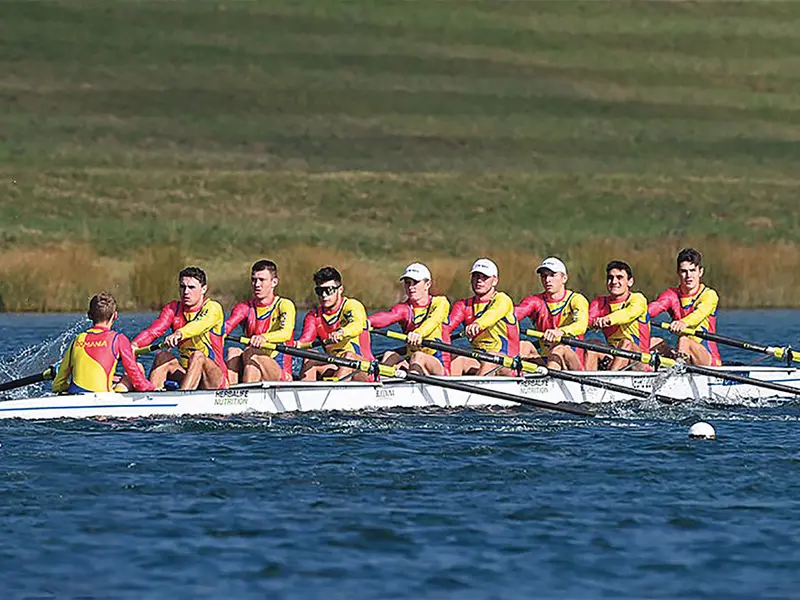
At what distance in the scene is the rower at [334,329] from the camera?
18.8 meters

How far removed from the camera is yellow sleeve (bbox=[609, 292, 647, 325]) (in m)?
20.1

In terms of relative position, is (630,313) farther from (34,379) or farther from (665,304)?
(34,379)

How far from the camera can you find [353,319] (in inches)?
744

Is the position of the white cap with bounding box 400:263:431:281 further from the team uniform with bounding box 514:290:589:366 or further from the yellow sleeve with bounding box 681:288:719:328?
the yellow sleeve with bounding box 681:288:719:328

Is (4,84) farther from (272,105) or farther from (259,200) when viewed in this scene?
(259,200)

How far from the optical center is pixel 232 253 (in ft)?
133

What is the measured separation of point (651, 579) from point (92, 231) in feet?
116

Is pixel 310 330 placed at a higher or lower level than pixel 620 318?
lower

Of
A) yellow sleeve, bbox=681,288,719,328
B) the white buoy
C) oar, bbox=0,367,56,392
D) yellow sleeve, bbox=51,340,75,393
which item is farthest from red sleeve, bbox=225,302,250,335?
yellow sleeve, bbox=681,288,719,328

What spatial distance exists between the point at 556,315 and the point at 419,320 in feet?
5.77

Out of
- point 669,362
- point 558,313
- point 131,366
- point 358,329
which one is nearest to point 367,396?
point 358,329

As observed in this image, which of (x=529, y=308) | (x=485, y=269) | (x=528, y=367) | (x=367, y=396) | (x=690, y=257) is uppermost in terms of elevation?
(x=690, y=257)

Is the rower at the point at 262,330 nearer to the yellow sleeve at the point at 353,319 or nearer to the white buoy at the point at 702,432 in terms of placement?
the yellow sleeve at the point at 353,319

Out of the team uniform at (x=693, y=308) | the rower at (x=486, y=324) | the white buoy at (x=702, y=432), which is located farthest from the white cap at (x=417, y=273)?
the white buoy at (x=702, y=432)
